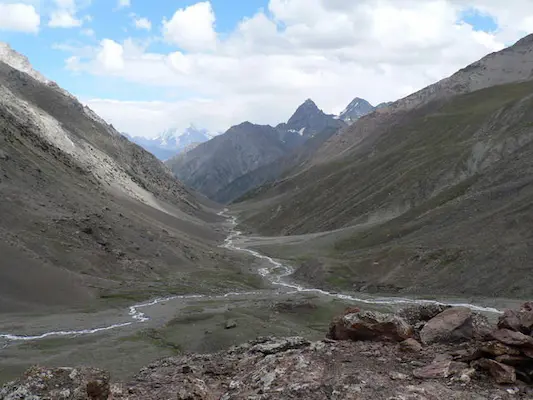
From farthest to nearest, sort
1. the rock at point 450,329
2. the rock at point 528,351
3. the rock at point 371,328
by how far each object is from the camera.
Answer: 1. the rock at point 371,328
2. the rock at point 450,329
3. the rock at point 528,351

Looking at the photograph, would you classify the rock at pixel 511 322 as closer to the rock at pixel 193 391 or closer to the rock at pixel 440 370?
the rock at pixel 440 370

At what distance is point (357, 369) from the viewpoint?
17875mm

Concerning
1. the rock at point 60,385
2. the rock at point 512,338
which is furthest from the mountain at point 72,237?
the rock at point 512,338

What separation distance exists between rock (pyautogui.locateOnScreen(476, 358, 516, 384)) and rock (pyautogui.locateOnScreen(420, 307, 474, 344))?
3479 mm

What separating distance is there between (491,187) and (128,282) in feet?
221

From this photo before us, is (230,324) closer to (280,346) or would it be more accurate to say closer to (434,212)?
(280,346)

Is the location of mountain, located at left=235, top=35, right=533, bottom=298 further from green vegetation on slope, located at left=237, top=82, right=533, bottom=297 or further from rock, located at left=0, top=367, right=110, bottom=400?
rock, located at left=0, top=367, right=110, bottom=400

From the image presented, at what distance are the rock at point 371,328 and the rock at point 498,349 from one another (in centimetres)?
406

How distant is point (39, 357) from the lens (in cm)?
4128

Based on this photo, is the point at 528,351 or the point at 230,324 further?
the point at 230,324

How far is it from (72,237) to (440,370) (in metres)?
73.9

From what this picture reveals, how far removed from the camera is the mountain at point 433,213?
76.9 metres

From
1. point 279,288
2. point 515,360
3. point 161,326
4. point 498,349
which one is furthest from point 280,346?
point 279,288

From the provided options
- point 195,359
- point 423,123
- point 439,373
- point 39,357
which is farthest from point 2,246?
point 423,123
